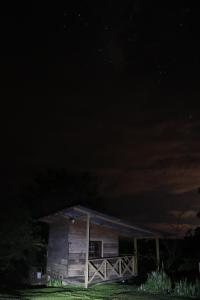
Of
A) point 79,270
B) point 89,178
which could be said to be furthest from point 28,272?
point 89,178

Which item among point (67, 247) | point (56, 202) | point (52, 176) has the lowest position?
point (67, 247)

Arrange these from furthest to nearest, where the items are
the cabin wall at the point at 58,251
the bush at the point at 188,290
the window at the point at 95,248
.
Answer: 1. the window at the point at 95,248
2. the cabin wall at the point at 58,251
3. the bush at the point at 188,290

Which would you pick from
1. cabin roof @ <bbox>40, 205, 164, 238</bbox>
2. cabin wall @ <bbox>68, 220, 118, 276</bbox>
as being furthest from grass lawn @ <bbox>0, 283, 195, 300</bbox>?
cabin roof @ <bbox>40, 205, 164, 238</bbox>

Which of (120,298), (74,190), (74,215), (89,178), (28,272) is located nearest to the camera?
(120,298)

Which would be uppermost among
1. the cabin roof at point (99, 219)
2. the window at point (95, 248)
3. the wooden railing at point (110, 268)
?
the cabin roof at point (99, 219)

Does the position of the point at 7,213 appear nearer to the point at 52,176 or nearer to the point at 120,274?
the point at 120,274

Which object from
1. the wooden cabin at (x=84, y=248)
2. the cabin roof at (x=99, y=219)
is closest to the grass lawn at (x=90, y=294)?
the wooden cabin at (x=84, y=248)

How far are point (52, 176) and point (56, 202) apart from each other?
4.60m

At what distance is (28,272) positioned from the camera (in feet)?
61.9

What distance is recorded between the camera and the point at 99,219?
57.4 feet

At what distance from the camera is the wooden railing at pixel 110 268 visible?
1620 centimetres

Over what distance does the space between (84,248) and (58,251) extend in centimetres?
141

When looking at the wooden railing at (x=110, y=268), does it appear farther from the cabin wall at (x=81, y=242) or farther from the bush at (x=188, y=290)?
the bush at (x=188, y=290)

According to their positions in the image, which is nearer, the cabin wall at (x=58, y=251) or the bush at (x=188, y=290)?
the bush at (x=188, y=290)
